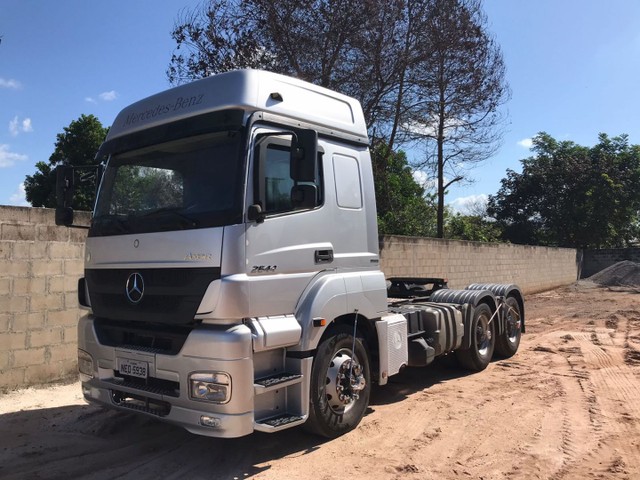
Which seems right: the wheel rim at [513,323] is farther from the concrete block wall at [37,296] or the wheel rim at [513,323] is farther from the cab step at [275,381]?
the concrete block wall at [37,296]

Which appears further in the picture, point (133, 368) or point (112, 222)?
point (112, 222)

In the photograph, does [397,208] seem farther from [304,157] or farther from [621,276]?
[304,157]

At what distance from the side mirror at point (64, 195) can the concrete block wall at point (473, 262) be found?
25.8 ft

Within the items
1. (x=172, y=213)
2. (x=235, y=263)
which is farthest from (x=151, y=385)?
(x=172, y=213)

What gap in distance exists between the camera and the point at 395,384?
7.19 metres

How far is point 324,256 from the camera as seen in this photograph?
190 inches

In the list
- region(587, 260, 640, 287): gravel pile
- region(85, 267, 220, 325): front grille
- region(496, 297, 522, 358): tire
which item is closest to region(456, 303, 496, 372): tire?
region(496, 297, 522, 358): tire

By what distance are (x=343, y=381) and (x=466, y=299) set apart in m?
3.44

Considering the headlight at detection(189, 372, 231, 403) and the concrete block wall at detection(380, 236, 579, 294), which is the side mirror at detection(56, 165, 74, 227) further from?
the concrete block wall at detection(380, 236, 579, 294)

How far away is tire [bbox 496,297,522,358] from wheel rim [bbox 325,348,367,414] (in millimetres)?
4443

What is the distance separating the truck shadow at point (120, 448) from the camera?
431 centimetres

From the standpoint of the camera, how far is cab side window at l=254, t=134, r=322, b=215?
4184 mm

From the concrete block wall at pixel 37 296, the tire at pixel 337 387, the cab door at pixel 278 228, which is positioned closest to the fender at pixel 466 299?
the tire at pixel 337 387

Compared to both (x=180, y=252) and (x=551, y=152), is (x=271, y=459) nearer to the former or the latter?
(x=180, y=252)
